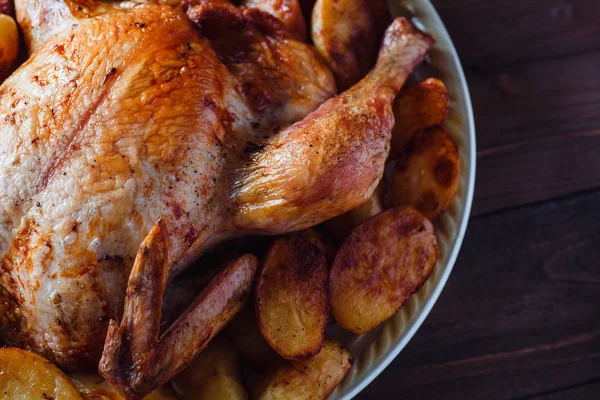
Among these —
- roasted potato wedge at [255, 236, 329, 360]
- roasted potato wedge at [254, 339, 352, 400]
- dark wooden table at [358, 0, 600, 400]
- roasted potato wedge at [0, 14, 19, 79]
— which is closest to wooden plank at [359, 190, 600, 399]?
dark wooden table at [358, 0, 600, 400]

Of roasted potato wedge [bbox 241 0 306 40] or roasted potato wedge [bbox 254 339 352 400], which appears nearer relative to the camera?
roasted potato wedge [bbox 254 339 352 400]

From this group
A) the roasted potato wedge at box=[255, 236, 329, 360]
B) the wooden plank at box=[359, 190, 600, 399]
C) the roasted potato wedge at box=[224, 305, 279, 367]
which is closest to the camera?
the roasted potato wedge at box=[255, 236, 329, 360]

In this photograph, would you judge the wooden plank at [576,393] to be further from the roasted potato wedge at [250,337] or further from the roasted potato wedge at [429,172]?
the roasted potato wedge at [250,337]

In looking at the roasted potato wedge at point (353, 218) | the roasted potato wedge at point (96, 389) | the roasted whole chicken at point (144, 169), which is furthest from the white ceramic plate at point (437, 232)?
the roasted potato wedge at point (96, 389)

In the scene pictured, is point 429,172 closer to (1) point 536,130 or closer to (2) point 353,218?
(2) point 353,218

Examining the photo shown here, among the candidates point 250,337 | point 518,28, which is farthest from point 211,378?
point 518,28

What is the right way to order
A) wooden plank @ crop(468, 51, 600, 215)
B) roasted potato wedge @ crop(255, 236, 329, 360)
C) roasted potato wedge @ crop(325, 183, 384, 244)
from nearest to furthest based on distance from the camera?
roasted potato wedge @ crop(255, 236, 329, 360) → roasted potato wedge @ crop(325, 183, 384, 244) → wooden plank @ crop(468, 51, 600, 215)

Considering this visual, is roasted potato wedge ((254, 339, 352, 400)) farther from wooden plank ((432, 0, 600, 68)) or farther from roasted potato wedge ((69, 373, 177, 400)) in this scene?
wooden plank ((432, 0, 600, 68))
